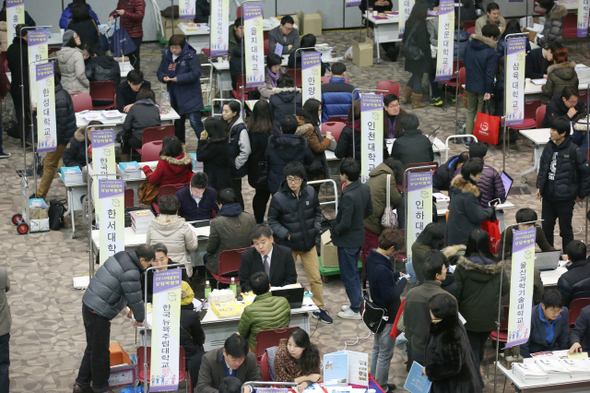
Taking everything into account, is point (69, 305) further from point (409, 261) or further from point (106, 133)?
point (409, 261)

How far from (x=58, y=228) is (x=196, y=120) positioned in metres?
2.53

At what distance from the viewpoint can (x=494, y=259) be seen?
7.80 metres

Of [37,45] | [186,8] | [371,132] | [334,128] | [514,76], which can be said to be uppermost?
[186,8]

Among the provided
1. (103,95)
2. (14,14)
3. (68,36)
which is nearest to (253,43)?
(103,95)

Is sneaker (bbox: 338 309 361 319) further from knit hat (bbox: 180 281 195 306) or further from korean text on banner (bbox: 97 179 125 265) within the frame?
korean text on banner (bbox: 97 179 125 265)

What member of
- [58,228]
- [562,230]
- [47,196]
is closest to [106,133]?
[58,228]

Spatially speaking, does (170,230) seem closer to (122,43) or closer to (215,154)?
(215,154)

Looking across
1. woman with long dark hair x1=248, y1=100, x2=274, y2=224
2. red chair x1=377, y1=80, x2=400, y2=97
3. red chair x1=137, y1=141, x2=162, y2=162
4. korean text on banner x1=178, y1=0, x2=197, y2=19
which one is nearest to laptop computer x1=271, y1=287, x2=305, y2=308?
woman with long dark hair x1=248, y1=100, x2=274, y2=224

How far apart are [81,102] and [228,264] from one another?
4.34 metres

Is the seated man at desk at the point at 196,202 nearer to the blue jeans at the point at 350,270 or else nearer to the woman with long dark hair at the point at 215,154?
the woman with long dark hair at the point at 215,154

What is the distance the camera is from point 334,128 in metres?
11.1

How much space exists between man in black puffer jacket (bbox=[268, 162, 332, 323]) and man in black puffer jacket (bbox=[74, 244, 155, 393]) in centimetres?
146

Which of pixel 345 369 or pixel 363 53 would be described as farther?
pixel 363 53

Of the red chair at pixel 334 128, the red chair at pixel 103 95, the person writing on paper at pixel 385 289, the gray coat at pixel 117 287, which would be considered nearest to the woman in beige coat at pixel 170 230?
the gray coat at pixel 117 287
